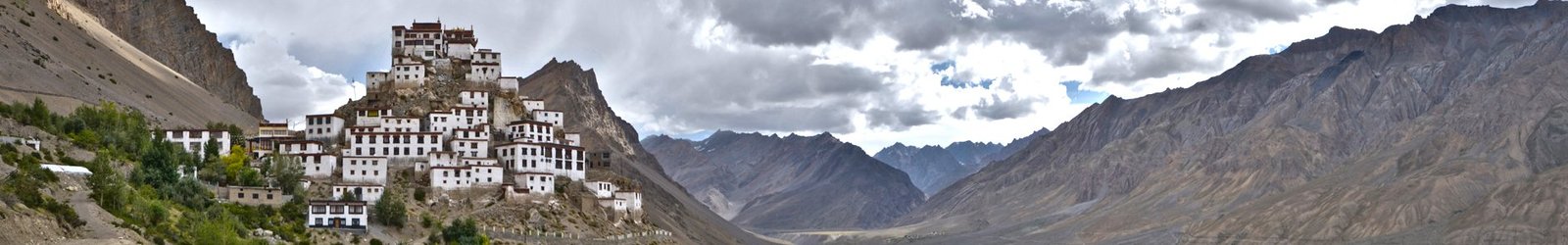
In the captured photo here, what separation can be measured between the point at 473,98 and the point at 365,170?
16891 mm

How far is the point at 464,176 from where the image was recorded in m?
106

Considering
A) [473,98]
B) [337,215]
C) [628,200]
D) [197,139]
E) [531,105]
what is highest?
[473,98]

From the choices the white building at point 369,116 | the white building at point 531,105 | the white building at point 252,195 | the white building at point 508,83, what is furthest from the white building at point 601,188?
the white building at point 252,195

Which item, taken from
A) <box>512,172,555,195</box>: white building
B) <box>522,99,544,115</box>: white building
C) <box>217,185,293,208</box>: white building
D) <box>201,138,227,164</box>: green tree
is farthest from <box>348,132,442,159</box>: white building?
<box>522,99,544,115</box>: white building

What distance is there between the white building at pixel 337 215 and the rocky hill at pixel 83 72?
30999 millimetres

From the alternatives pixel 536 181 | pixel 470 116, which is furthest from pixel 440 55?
pixel 536 181

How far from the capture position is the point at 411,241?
317ft

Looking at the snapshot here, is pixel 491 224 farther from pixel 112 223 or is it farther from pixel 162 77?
pixel 162 77

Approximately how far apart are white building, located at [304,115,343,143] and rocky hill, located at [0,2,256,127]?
1877cm

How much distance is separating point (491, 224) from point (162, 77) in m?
71.3

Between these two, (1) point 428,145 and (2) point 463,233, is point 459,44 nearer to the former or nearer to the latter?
(1) point 428,145

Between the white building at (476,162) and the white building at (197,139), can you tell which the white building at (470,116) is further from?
the white building at (197,139)

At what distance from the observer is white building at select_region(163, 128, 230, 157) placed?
103 meters

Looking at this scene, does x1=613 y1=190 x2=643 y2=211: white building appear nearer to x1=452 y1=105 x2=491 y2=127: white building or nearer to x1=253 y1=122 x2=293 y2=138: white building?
x1=452 y1=105 x2=491 y2=127: white building
